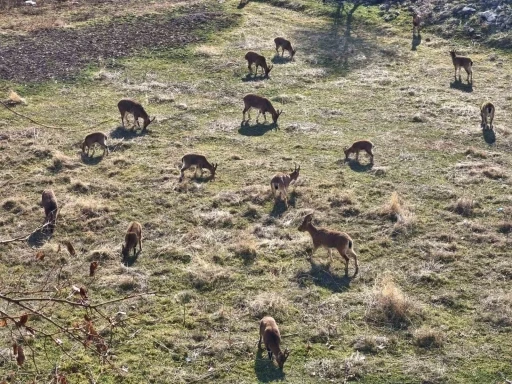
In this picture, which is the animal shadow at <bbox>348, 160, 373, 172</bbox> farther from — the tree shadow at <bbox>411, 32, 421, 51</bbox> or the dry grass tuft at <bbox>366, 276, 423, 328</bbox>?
the tree shadow at <bbox>411, 32, 421, 51</bbox>

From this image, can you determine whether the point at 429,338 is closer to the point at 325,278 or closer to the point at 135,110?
the point at 325,278

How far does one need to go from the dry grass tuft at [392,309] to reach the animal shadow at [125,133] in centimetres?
1118

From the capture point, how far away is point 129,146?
20078 millimetres

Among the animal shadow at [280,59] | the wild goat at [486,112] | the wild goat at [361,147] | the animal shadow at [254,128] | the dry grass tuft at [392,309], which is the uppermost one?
the animal shadow at [280,59]

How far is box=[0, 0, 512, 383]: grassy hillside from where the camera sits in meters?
10.9

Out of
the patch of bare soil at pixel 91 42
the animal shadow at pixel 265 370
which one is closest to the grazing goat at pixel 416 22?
the patch of bare soil at pixel 91 42

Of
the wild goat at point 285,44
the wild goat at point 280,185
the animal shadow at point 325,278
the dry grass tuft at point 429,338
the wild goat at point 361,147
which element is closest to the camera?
the dry grass tuft at point 429,338

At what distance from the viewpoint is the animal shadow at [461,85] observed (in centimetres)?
2492

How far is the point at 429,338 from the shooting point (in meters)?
11.1

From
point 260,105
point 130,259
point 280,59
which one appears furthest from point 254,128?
point 130,259

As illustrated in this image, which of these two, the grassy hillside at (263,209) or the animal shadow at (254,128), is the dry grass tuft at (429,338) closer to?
the grassy hillside at (263,209)

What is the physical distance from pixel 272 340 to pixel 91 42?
22334mm

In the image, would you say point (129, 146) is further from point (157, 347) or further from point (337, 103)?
point (157, 347)

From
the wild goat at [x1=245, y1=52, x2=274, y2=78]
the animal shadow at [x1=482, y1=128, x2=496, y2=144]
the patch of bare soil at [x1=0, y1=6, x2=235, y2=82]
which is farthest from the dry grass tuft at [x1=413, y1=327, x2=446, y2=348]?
the patch of bare soil at [x1=0, y1=6, x2=235, y2=82]
